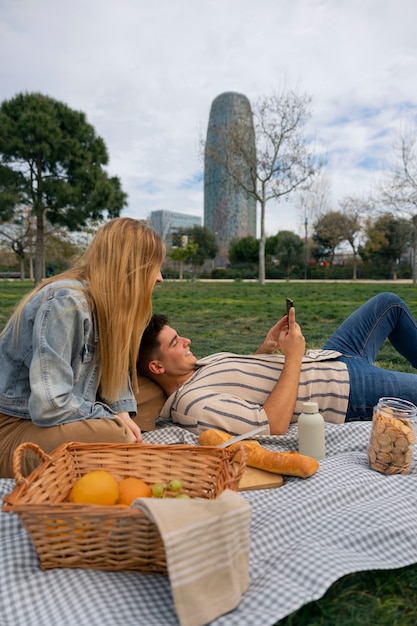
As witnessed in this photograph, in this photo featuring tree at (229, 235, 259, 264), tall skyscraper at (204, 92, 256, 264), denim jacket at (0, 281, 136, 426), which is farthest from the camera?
tree at (229, 235, 259, 264)

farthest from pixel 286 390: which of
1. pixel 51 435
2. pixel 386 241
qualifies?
pixel 386 241

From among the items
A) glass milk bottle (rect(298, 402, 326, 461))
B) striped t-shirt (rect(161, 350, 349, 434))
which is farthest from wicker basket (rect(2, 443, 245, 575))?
glass milk bottle (rect(298, 402, 326, 461))

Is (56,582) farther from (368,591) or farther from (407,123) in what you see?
(407,123)

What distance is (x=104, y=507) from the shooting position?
1.47m

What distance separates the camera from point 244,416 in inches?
98.3

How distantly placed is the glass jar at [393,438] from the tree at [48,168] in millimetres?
22729

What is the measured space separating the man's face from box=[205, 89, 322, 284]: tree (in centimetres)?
2164

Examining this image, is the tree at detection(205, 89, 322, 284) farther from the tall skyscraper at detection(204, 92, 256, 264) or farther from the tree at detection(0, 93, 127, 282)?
the tree at detection(0, 93, 127, 282)

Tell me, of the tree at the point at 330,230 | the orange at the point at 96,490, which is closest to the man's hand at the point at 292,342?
the orange at the point at 96,490

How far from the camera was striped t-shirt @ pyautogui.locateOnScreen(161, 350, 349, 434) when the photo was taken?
252cm

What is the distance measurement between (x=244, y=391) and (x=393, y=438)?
2.56 ft

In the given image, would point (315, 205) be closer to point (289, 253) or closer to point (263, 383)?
point (289, 253)

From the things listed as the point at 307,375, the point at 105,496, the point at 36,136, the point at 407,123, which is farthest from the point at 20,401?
the point at 407,123

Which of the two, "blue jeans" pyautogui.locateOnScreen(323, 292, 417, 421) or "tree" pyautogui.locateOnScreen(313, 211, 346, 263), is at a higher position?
"tree" pyautogui.locateOnScreen(313, 211, 346, 263)
